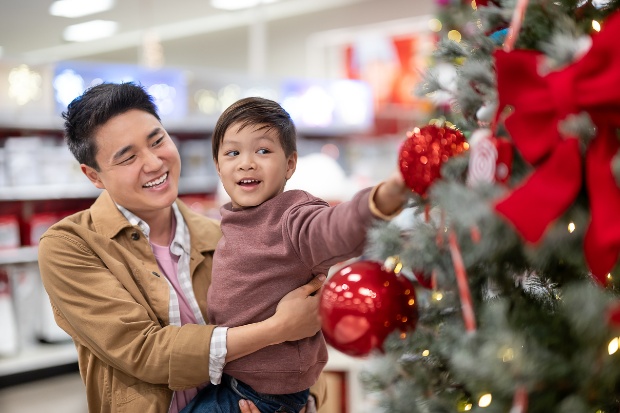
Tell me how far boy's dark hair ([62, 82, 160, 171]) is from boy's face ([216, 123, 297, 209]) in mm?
332

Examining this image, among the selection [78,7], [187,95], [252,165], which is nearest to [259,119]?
[252,165]

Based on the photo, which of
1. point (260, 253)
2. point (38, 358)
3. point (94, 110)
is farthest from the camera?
point (38, 358)

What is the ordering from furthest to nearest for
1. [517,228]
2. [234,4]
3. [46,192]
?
[234,4], [46,192], [517,228]

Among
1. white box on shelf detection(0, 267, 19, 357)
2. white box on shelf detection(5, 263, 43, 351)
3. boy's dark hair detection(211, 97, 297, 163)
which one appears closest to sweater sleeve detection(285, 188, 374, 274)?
boy's dark hair detection(211, 97, 297, 163)

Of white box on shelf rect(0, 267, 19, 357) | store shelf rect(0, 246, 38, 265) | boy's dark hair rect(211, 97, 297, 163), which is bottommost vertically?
white box on shelf rect(0, 267, 19, 357)

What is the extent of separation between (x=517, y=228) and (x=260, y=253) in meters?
0.72

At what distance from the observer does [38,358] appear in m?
3.78

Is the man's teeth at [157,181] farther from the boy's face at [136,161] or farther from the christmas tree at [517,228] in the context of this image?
the christmas tree at [517,228]

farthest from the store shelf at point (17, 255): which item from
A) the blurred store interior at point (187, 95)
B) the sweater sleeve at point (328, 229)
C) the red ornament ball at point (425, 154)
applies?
the red ornament ball at point (425, 154)

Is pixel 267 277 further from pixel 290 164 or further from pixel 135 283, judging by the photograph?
pixel 135 283

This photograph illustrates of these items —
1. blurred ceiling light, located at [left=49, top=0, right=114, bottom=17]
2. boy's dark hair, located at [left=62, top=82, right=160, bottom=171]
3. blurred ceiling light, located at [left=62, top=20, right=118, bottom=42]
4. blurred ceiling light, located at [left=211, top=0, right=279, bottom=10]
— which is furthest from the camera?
blurred ceiling light, located at [left=62, top=20, right=118, bottom=42]

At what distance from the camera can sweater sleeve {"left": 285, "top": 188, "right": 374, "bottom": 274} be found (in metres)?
1.07

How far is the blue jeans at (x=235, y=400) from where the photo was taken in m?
1.53

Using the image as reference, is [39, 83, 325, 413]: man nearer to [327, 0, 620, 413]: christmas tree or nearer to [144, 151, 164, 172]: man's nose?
[144, 151, 164, 172]: man's nose
